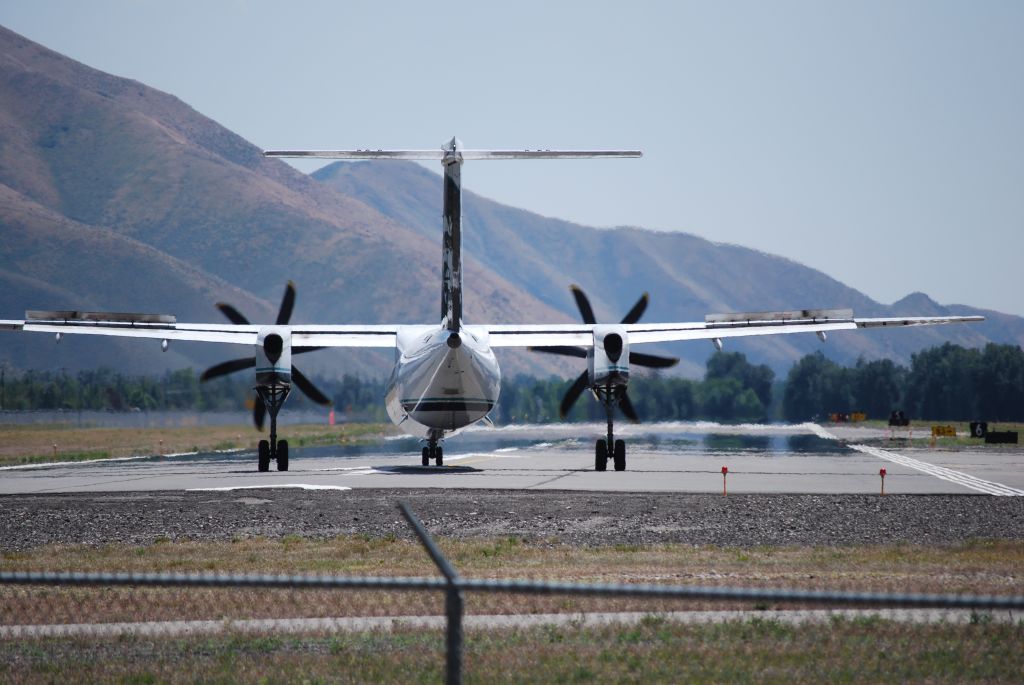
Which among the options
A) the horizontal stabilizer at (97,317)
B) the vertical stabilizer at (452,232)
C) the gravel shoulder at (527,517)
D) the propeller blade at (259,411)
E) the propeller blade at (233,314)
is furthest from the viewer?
the propeller blade at (233,314)

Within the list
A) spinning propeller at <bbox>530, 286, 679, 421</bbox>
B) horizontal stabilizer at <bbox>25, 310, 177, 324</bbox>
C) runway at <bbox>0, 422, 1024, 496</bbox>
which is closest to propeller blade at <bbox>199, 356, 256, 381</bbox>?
horizontal stabilizer at <bbox>25, 310, 177, 324</bbox>

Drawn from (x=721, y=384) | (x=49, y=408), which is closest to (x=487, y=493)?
(x=49, y=408)

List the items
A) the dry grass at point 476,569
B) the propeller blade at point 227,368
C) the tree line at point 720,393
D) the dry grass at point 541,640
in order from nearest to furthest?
the dry grass at point 541,640 < the dry grass at point 476,569 < the propeller blade at point 227,368 < the tree line at point 720,393

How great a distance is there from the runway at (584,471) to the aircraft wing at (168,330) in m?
4.64

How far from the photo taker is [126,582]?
29.8 feet

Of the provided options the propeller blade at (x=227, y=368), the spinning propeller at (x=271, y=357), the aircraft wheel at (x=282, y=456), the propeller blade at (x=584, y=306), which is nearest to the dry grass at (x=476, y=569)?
the spinning propeller at (x=271, y=357)

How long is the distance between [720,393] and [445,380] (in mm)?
97523

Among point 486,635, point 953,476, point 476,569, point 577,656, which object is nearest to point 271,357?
point 953,476

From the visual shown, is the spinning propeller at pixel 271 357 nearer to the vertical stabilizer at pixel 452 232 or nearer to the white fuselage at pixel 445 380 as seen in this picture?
the white fuselage at pixel 445 380

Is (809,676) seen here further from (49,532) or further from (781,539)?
(49,532)

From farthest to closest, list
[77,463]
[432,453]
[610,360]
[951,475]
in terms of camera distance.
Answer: [77,463]
[432,453]
[610,360]
[951,475]

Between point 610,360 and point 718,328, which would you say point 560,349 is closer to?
point 718,328

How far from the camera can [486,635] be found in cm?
1307

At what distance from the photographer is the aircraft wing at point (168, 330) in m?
43.0
